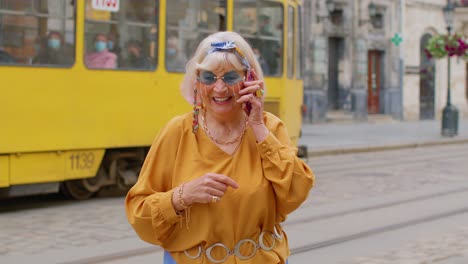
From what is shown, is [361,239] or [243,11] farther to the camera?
[243,11]

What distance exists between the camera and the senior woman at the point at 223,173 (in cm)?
353

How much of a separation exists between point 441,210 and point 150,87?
4034mm

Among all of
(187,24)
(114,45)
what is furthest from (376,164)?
(114,45)

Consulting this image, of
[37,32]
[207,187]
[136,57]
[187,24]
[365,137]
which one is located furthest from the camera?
[365,137]

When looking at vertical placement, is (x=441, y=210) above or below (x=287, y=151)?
below

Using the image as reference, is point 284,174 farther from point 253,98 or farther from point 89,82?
point 89,82

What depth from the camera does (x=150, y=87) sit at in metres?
12.5

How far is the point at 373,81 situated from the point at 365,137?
1197 cm

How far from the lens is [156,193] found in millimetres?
3604

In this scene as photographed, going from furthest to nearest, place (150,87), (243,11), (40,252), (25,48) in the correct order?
(243,11)
(150,87)
(25,48)
(40,252)

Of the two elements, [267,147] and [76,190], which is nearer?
[267,147]

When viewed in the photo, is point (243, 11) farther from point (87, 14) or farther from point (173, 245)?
point (173, 245)

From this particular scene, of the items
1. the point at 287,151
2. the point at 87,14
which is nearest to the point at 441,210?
the point at 87,14

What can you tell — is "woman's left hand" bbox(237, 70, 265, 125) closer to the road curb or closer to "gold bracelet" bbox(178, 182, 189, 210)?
"gold bracelet" bbox(178, 182, 189, 210)
